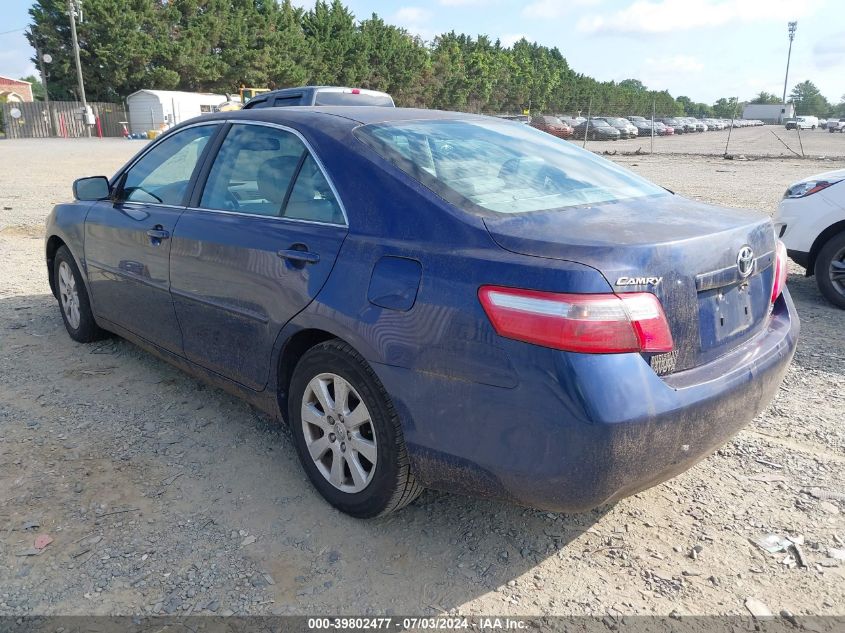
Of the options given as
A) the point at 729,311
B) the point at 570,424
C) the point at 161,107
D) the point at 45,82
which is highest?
the point at 45,82

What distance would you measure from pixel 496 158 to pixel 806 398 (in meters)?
2.47

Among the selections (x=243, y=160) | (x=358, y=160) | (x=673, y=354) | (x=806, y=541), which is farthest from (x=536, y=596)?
(x=243, y=160)

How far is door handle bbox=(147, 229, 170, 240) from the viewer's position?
3.58 meters

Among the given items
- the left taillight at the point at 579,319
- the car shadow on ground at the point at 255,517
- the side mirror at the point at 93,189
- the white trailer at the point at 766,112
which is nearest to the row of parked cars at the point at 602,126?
the side mirror at the point at 93,189

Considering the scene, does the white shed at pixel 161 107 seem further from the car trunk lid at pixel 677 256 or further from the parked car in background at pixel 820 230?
the car trunk lid at pixel 677 256

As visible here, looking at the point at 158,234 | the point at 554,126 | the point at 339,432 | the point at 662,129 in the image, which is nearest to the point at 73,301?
the point at 158,234

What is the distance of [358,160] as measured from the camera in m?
2.73

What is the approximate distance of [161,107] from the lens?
46.3 m

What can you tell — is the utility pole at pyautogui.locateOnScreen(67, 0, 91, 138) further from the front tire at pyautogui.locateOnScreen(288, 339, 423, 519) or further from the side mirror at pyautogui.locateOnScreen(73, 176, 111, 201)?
the front tire at pyautogui.locateOnScreen(288, 339, 423, 519)

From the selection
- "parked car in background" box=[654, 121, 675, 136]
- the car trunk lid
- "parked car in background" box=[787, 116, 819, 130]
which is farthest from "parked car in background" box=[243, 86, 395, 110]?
"parked car in background" box=[787, 116, 819, 130]

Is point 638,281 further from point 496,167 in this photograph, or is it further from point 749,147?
point 749,147

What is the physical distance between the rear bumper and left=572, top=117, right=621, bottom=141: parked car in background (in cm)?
4265

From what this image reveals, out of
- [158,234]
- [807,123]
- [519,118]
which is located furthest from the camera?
[807,123]

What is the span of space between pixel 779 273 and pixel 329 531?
2195 millimetres
